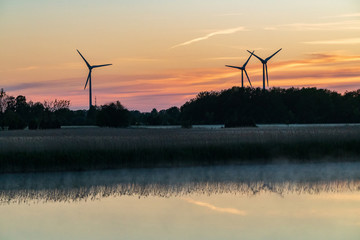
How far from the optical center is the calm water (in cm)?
1219

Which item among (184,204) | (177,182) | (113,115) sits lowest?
(184,204)

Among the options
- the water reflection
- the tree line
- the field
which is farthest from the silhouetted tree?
the water reflection

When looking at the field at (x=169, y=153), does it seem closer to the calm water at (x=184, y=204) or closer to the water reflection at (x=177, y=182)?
the water reflection at (x=177, y=182)

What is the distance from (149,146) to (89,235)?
1362 centimetres

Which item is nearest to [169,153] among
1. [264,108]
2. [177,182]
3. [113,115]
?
[177,182]

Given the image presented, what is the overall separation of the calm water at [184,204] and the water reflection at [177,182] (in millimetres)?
32

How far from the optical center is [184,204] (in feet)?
50.3

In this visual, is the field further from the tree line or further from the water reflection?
the tree line

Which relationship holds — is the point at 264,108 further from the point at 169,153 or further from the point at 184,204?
the point at 184,204

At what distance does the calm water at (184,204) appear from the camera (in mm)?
12188

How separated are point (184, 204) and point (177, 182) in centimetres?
419

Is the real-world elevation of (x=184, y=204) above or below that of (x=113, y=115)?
below

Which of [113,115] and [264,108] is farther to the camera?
[264,108]

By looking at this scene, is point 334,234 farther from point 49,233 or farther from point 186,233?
point 49,233
